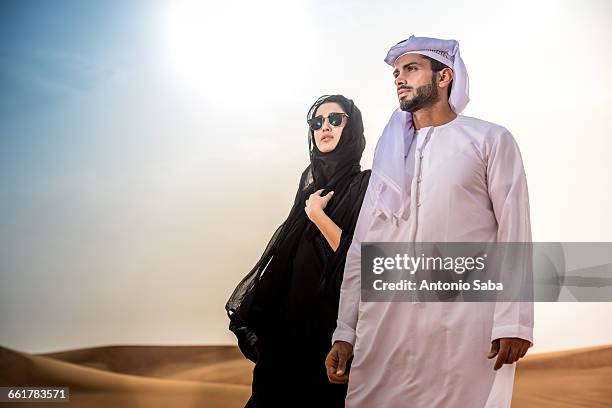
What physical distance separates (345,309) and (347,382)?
297 mm

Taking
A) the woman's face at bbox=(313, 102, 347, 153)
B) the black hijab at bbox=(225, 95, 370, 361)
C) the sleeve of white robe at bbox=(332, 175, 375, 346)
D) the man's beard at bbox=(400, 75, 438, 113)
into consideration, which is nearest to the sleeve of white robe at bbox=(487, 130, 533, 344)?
the man's beard at bbox=(400, 75, 438, 113)

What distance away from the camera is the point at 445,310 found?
10.2 ft

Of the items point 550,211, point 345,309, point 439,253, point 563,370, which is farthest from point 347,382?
point 550,211

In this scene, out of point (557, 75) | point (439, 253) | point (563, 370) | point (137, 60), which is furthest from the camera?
point (137, 60)

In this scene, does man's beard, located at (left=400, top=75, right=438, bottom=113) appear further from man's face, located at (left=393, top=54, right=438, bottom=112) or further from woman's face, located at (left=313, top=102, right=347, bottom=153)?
woman's face, located at (left=313, top=102, right=347, bottom=153)

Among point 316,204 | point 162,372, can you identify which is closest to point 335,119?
point 316,204

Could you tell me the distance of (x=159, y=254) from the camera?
384 centimetres

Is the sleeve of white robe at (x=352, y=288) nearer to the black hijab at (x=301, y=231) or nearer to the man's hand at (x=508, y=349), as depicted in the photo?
the black hijab at (x=301, y=231)

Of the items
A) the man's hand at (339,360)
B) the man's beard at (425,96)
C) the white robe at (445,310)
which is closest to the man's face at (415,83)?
the man's beard at (425,96)

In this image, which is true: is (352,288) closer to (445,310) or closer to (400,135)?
(445,310)

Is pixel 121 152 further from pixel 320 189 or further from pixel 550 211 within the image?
pixel 550 211

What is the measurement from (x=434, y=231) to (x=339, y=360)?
0.61m

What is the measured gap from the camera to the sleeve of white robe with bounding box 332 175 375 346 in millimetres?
3215

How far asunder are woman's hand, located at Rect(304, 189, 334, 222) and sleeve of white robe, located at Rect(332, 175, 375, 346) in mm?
249
